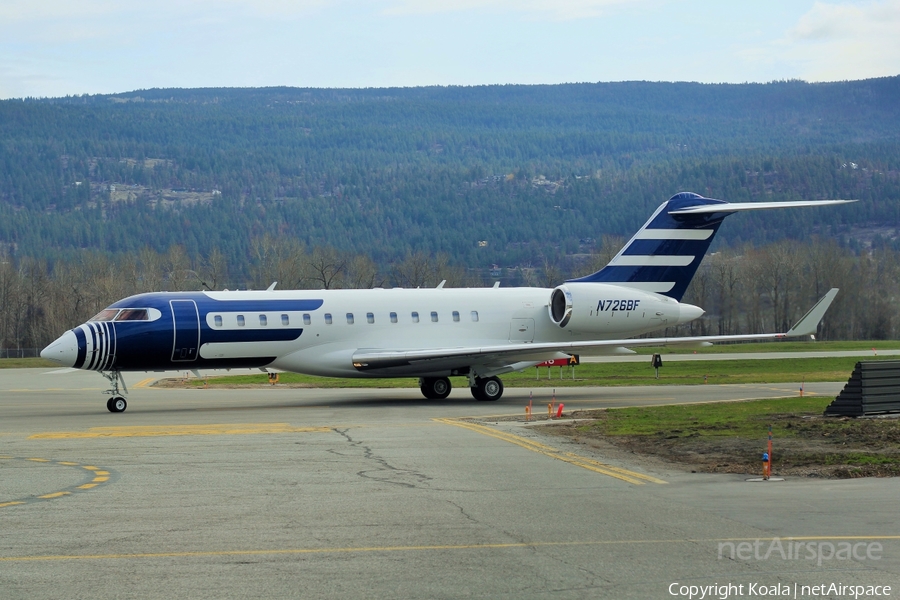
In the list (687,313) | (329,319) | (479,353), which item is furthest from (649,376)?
(329,319)

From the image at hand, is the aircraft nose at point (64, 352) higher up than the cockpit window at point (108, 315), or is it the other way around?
the cockpit window at point (108, 315)

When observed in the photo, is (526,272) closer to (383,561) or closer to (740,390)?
(740,390)

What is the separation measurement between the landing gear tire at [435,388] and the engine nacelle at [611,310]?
160 inches

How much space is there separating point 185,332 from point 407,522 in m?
19.4

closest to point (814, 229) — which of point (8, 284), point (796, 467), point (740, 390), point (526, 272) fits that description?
point (526, 272)

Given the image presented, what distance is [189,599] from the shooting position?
9.26 m

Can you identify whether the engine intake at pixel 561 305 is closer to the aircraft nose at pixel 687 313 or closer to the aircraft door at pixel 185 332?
the aircraft nose at pixel 687 313

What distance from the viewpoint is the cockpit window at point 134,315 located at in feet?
100

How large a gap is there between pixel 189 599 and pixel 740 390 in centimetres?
2948

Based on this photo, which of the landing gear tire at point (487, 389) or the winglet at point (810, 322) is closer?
the winglet at point (810, 322)

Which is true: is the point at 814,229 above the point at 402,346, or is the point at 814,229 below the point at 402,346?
above

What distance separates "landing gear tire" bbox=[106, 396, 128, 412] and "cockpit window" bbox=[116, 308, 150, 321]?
224 cm

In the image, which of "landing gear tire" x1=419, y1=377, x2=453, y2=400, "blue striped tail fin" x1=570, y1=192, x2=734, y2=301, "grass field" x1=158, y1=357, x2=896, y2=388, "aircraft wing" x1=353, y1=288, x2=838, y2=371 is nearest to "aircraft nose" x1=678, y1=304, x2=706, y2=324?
"blue striped tail fin" x1=570, y1=192, x2=734, y2=301

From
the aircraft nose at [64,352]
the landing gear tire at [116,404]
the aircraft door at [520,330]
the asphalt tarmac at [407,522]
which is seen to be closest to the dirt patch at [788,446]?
the asphalt tarmac at [407,522]
